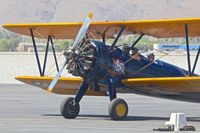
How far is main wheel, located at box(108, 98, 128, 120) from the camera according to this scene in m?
21.8

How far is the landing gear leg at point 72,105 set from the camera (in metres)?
22.6

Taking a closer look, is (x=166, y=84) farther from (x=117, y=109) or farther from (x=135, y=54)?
(x=117, y=109)

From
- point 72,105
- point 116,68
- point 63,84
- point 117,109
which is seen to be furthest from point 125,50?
point 63,84

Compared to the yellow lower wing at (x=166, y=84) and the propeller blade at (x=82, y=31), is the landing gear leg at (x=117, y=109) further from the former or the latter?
the propeller blade at (x=82, y=31)

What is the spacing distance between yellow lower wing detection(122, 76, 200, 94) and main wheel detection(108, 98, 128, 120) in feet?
2.31

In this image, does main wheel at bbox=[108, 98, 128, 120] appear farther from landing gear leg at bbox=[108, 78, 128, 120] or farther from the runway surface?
the runway surface

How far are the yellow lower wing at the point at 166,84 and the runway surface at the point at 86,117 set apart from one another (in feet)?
2.45

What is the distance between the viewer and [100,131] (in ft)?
59.7

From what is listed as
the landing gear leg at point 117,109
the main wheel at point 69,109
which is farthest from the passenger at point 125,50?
the main wheel at point 69,109

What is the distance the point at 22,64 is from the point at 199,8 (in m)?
125

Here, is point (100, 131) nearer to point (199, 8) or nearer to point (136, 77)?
point (136, 77)

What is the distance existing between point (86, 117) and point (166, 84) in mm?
2311

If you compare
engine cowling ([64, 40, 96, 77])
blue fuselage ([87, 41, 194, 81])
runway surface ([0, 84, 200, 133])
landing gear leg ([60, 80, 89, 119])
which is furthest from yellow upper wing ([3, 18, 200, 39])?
runway surface ([0, 84, 200, 133])

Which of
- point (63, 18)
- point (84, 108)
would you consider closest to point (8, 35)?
point (63, 18)
